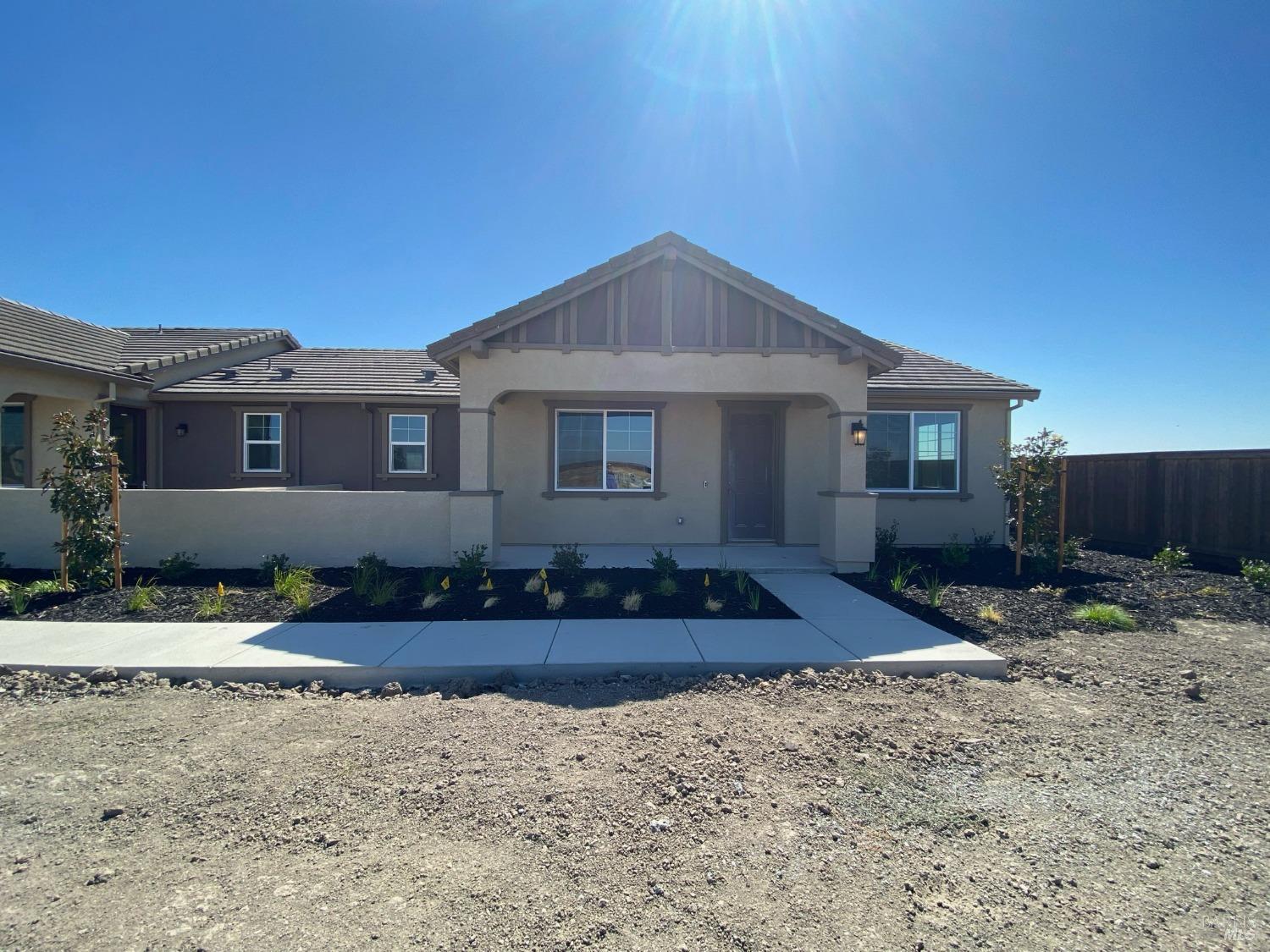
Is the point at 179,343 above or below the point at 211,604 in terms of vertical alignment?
above

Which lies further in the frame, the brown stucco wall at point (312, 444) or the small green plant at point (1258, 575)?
the brown stucco wall at point (312, 444)

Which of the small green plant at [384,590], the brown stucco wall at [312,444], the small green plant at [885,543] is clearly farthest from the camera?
the brown stucco wall at [312,444]

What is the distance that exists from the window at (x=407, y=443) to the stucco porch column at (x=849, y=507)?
27.4 ft

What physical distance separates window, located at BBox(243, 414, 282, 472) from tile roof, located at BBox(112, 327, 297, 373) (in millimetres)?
2139

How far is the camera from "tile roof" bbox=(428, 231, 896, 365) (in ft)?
29.4

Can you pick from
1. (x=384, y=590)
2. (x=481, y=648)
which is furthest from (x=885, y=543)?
(x=384, y=590)

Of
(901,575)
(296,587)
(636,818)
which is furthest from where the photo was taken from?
(901,575)

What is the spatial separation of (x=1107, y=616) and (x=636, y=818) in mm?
6576

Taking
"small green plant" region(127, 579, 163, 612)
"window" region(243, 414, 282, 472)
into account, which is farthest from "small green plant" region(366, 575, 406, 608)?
"window" region(243, 414, 282, 472)

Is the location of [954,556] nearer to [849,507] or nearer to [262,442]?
[849,507]

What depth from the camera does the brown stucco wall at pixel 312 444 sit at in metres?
13.1

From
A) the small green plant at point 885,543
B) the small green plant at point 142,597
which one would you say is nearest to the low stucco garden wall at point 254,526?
the small green plant at point 142,597

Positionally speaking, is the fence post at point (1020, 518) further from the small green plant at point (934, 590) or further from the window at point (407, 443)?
the window at point (407, 443)

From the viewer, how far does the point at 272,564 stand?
29.4ft
